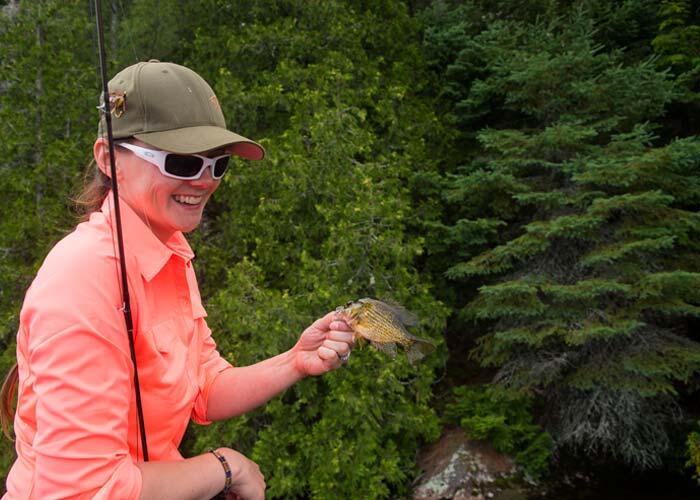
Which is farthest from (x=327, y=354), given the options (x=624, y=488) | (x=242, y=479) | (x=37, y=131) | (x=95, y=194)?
(x=37, y=131)

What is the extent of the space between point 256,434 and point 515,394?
3083 millimetres

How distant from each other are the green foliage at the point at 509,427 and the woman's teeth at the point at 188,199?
6.07 metres

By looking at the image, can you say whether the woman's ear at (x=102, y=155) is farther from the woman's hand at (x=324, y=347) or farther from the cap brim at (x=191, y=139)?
the woman's hand at (x=324, y=347)

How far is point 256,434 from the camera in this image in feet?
22.2

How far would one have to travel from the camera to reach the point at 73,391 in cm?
117

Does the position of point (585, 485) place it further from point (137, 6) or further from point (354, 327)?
point (137, 6)

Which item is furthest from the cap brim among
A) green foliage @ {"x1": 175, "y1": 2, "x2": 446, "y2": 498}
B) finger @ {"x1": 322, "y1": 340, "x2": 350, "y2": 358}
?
green foliage @ {"x1": 175, "y1": 2, "x2": 446, "y2": 498}

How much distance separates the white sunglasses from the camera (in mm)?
1494

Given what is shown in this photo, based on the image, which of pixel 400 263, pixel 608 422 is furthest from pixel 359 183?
pixel 608 422

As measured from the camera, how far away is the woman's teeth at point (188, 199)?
62.6 inches

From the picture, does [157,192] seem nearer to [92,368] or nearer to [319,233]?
[92,368]

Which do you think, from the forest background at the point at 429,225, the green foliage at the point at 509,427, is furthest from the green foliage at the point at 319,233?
the green foliage at the point at 509,427

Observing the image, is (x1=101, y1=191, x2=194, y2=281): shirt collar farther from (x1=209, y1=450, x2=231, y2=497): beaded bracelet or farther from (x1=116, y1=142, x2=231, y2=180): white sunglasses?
(x1=209, y1=450, x2=231, y2=497): beaded bracelet

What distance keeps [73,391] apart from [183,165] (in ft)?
2.08
